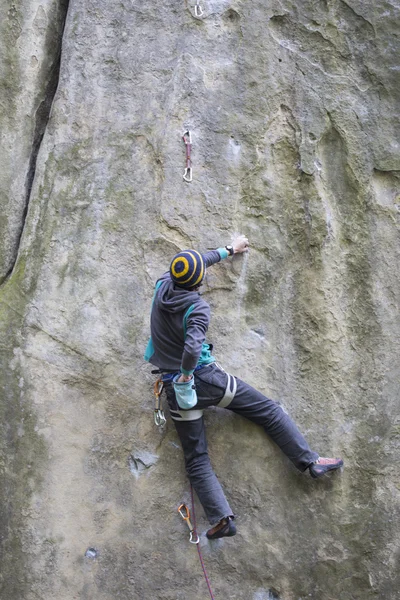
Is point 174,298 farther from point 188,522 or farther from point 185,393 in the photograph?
point 188,522

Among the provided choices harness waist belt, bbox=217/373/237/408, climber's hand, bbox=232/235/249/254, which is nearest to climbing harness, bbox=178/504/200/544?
harness waist belt, bbox=217/373/237/408

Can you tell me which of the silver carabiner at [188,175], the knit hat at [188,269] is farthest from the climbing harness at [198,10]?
the knit hat at [188,269]

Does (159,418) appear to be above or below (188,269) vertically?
below

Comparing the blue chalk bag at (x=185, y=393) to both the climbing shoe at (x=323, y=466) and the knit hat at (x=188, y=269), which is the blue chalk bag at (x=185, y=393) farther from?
the climbing shoe at (x=323, y=466)

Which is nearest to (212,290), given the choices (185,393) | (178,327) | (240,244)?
(240,244)

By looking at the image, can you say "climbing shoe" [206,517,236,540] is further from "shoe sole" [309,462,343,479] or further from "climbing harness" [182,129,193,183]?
"climbing harness" [182,129,193,183]

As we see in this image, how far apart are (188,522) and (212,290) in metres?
1.66

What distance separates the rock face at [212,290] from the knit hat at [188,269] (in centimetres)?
63

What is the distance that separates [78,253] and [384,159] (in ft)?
7.98

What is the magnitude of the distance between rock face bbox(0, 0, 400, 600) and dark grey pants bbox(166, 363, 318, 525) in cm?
16

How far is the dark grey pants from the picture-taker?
15.6 ft

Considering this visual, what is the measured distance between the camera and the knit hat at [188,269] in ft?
14.7

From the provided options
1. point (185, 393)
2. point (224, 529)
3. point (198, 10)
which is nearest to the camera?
point (185, 393)

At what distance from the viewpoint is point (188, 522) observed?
4.92 meters
